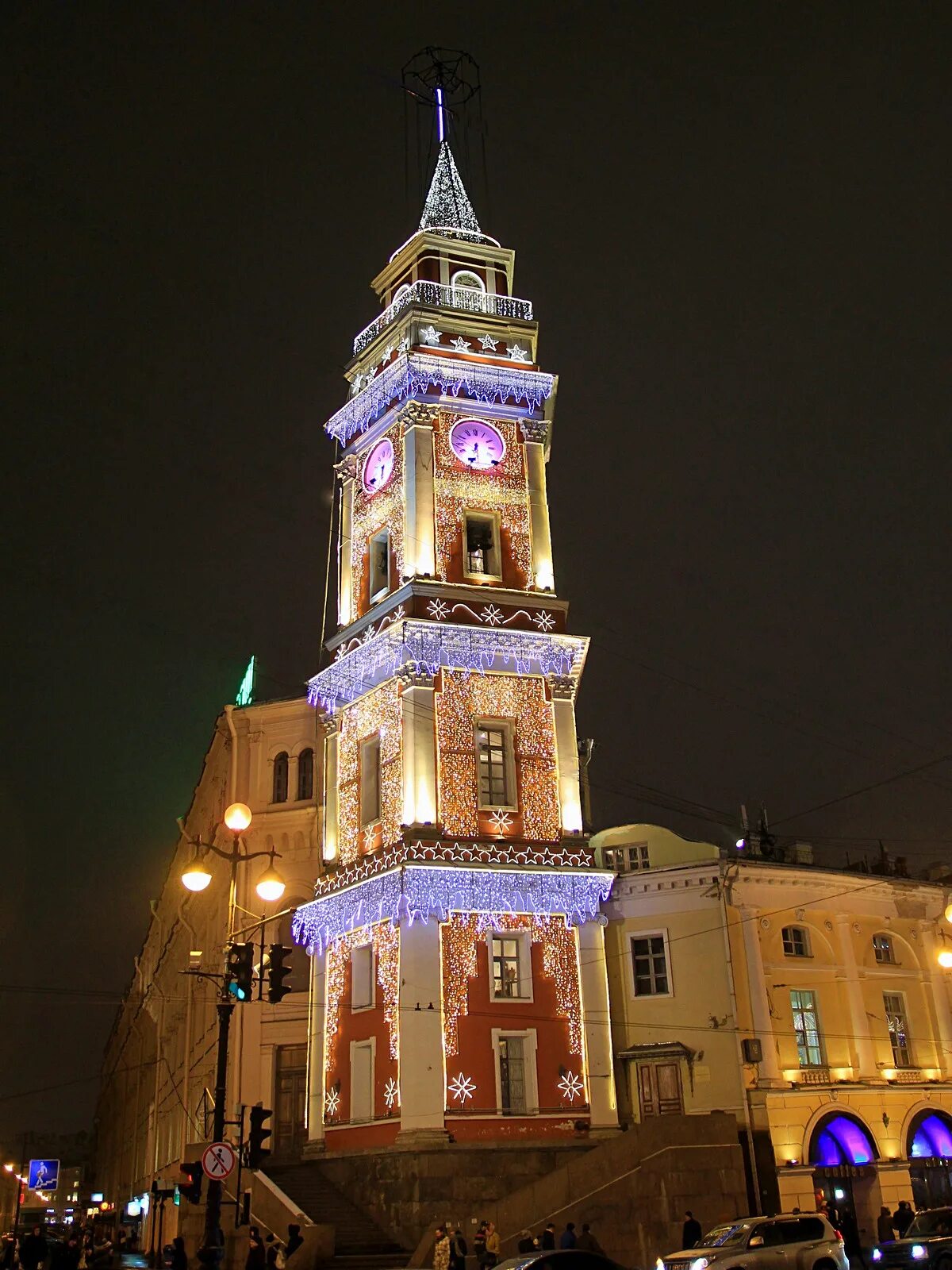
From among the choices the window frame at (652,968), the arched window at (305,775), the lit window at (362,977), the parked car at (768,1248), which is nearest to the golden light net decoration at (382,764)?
the lit window at (362,977)

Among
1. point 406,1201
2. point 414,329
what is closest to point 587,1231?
point 406,1201

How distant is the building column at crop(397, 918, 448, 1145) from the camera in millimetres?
31797

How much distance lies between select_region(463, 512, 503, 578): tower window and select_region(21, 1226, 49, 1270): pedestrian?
21.2 meters

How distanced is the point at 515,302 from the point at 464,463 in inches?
298

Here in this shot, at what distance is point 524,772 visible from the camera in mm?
36938

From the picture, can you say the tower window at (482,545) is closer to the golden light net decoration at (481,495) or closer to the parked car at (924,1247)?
the golden light net decoration at (481,495)

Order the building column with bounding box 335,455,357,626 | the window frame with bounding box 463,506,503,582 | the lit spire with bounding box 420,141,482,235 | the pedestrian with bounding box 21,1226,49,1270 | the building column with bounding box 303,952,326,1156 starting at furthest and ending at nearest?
1. the lit spire with bounding box 420,141,482,235
2. the building column with bounding box 335,455,357,626
3. the window frame with bounding box 463,506,503,582
4. the building column with bounding box 303,952,326,1156
5. the pedestrian with bounding box 21,1226,49,1270

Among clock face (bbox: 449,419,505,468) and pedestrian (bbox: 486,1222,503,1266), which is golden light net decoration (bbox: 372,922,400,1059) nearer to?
pedestrian (bbox: 486,1222,503,1266)

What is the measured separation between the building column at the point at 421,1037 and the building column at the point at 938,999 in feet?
54.8

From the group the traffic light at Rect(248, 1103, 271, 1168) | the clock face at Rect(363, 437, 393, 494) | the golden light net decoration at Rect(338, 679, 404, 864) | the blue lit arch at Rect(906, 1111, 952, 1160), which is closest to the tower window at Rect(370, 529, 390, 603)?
the clock face at Rect(363, 437, 393, 494)

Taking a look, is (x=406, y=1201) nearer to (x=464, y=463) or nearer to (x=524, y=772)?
(x=524, y=772)

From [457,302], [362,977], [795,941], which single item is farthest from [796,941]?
[457,302]

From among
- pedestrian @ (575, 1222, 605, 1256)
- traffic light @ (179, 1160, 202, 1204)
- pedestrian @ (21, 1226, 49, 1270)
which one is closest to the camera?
traffic light @ (179, 1160, 202, 1204)

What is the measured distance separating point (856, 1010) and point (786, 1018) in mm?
2870
